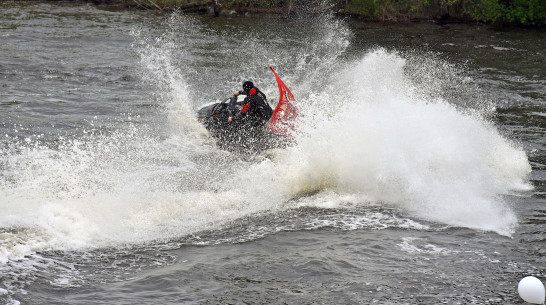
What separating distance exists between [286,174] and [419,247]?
327 cm

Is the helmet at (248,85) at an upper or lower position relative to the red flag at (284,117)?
upper

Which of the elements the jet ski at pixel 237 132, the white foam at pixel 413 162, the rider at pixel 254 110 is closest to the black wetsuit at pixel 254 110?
the rider at pixel 254 110

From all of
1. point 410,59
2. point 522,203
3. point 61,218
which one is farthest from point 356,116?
point 410,59

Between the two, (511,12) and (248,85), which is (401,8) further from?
(248,85)

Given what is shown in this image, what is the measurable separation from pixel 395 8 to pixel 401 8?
309 millimetres

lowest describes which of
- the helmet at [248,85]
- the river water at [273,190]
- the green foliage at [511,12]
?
the river water at [273,190]

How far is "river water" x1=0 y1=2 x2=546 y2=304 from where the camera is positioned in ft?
25.2

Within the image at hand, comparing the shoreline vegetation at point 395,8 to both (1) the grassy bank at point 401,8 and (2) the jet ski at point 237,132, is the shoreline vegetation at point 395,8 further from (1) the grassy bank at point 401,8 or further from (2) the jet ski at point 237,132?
(2) the jet ski at point 237,132

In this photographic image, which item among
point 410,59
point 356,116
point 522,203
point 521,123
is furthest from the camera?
point 410,59

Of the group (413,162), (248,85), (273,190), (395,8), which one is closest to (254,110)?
(248,85)

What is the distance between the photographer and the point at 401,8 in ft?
96.6

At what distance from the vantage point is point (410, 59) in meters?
21.9

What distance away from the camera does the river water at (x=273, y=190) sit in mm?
7691

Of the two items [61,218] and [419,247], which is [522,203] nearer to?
[419,247]
